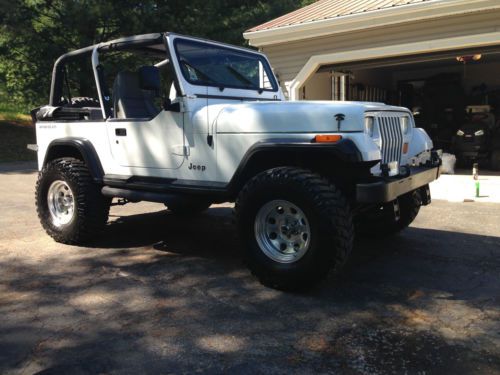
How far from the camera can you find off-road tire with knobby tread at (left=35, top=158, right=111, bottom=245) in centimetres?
514

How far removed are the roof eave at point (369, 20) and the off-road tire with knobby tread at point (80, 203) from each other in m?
7.14

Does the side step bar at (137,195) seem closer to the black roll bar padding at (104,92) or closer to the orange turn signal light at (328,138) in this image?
the black roll bar padding at (104,92)

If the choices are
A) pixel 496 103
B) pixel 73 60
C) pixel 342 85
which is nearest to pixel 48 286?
pixel 73 60

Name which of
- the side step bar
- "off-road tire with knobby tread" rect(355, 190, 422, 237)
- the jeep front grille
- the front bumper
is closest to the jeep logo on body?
the side step bar

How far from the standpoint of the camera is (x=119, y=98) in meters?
5.18

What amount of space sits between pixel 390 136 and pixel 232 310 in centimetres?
203

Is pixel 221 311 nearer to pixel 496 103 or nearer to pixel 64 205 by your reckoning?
pixel 64 205

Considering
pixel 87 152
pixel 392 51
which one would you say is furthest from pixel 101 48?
pixel 392 51

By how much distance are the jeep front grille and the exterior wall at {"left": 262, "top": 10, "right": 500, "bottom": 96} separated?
6.11 metres

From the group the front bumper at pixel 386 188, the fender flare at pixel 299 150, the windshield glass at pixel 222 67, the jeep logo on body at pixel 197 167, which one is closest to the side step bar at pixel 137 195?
the jeep logo on body at pixel 197 167

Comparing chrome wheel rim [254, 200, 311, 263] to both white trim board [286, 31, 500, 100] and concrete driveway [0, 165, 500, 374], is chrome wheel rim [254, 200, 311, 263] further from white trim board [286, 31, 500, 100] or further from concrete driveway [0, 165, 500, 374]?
white trim board [286, 31, 500, 100]

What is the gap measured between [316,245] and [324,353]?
3.02 ft

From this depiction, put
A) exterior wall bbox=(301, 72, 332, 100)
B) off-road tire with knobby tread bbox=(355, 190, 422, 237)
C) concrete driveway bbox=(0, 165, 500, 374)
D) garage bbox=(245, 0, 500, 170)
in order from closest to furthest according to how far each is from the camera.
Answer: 1. concrete driveway bbox=(0, 165, 500, 374)
2. off-road tire with knobby tread bbox=(355, 190, 422, 237)
3. garage bbox=(245, 0, 500, 170)
4. exterior wall bbox=(301, 72, 332, 100)

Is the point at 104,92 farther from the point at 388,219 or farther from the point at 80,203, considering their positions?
the point at 388,219
